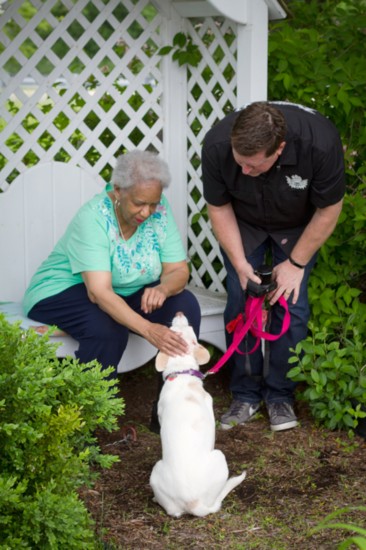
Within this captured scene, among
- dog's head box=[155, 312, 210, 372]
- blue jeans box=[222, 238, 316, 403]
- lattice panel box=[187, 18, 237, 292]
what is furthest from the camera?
lattice panel box=[187, 18, 237, 292]

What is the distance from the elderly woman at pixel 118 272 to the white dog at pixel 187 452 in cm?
25

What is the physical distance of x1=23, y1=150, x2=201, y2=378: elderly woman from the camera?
13.7 ft

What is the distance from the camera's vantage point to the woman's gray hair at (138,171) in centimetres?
414

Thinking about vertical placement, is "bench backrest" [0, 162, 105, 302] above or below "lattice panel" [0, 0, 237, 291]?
below

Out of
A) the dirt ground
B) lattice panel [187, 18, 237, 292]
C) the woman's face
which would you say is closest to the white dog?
the dirt ground

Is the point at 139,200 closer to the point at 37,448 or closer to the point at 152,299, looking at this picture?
the point at 152,299

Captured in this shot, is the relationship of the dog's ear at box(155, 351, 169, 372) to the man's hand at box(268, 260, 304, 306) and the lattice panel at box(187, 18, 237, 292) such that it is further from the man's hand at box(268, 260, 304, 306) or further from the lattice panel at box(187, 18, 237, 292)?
the lattice panel at box(187, 18, 237, 292)

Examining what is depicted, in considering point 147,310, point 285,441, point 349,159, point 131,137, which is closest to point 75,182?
point 131,137

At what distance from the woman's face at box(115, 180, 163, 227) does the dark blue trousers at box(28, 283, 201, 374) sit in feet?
1.53

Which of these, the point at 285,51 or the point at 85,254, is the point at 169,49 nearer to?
the point at 285,51

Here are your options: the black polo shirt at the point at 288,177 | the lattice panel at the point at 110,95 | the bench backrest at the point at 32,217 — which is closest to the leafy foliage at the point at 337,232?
the lattice panel at the point at 110,95

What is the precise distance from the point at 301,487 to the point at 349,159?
2.02 meters

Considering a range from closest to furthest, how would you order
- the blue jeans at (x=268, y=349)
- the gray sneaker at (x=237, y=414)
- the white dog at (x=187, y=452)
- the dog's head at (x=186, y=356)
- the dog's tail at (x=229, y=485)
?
1. the white dog at (x=187, y=452)
2. the dog's tail at (x=229, y=485)
3. the dog's head at (x=186, y=356)
4. the blue jeans at (x=268, y=349)
5. the gray sneaker at (x=237, y=414)

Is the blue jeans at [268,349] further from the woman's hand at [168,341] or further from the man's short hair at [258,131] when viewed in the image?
the man's short hair at [258,131]
